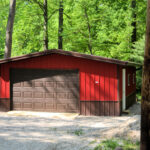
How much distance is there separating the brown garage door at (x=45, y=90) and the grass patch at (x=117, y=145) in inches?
268

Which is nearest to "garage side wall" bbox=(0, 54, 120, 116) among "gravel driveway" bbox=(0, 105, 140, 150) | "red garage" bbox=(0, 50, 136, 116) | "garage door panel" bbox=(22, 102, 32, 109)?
"red garage" bbox=(0, 50, 136, 116)

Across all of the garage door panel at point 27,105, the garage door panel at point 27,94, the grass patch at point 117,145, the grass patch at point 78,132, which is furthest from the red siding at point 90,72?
the grass patch at point 117,145

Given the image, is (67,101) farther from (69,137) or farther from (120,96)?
(69,137)

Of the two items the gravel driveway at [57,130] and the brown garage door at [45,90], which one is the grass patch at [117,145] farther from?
the brown garage door at [45,90]

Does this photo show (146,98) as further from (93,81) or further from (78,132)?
(93,81)

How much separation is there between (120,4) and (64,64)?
270 inches

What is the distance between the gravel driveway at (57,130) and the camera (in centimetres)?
817

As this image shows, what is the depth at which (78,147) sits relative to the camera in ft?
25.4

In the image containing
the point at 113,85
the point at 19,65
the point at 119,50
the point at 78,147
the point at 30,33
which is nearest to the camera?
the point at 78,147

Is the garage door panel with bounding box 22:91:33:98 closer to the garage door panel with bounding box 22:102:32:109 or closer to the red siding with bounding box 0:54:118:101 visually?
the garage door panel with bounding box 22:102:32:109

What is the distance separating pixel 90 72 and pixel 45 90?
2.80 meters

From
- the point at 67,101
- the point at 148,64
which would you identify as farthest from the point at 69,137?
the point at 67,101

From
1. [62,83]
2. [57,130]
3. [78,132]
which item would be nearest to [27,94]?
[62,83]

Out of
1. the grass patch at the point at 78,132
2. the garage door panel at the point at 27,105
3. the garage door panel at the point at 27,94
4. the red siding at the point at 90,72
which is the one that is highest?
the red siding at the point at 90,72
